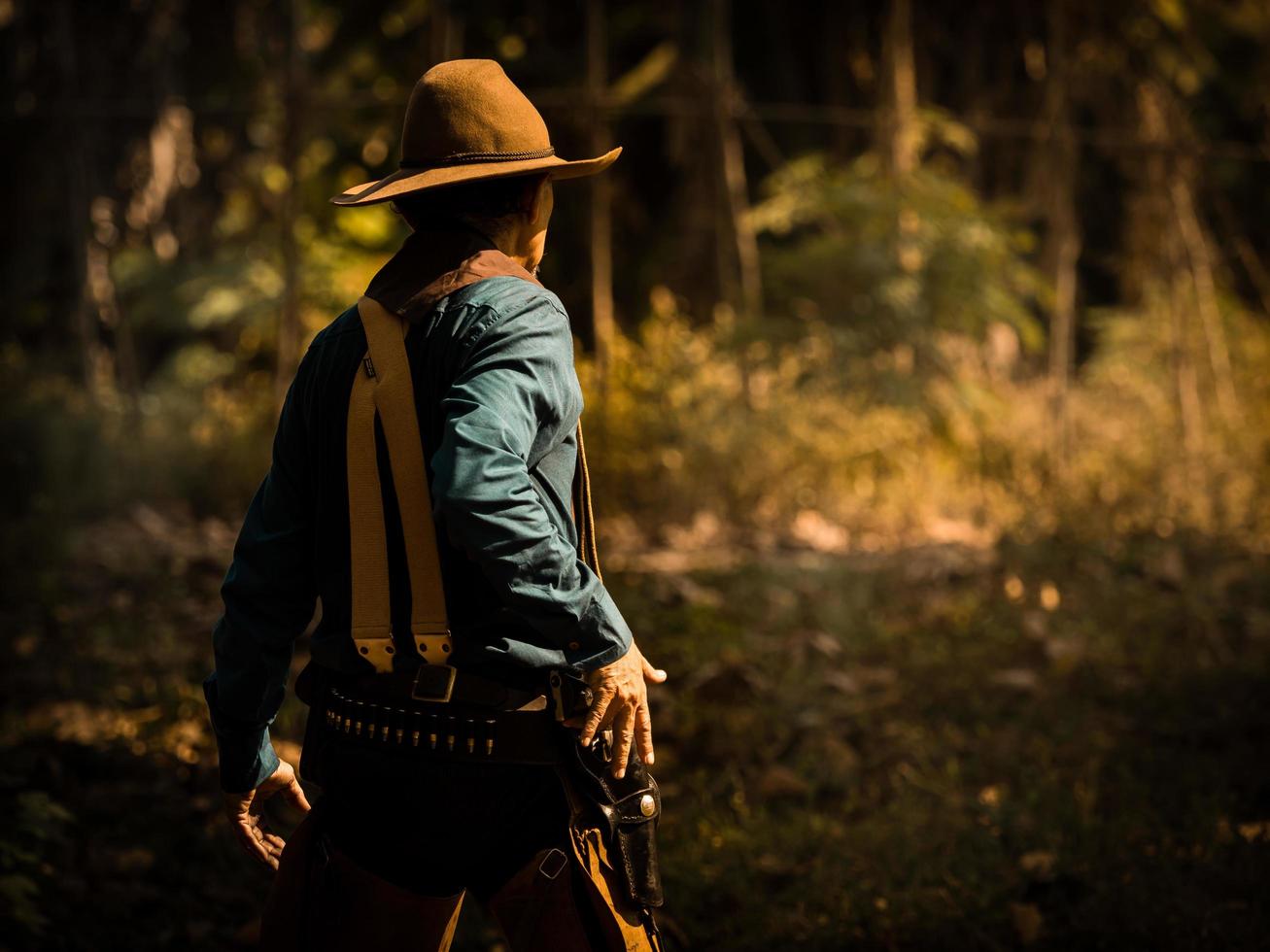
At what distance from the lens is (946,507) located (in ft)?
28.2

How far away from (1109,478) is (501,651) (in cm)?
709

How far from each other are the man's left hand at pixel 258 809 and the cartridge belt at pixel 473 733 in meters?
0.40

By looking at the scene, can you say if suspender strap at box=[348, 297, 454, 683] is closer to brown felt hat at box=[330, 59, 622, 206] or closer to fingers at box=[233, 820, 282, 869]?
brown felt hat at box=[330, 59, 622, 206]

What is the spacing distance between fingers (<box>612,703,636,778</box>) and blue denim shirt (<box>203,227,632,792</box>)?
0.12 metres

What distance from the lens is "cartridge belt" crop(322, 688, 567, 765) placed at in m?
2.12

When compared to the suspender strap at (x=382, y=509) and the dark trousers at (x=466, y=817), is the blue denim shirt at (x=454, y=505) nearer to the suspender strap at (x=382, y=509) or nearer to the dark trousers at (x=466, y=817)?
the suspender strap at (x=382, y=509)

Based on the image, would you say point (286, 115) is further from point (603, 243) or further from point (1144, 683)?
point (1144, 683)

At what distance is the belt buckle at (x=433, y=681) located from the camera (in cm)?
208

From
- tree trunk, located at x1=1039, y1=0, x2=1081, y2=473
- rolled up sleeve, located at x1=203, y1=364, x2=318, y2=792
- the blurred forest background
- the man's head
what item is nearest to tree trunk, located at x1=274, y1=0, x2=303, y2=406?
the blurred forest background

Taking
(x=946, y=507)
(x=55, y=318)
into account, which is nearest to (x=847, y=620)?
(x=946, y=507)

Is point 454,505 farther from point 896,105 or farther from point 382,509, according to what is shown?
point 896,105

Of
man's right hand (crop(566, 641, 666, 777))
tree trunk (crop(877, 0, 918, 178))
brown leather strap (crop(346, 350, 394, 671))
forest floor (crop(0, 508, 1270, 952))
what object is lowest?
forest floor (crop(0, 508, 1270, 952))

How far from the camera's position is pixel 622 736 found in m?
2.11

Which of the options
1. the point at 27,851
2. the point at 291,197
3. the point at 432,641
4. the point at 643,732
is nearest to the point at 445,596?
the point at 432,641
